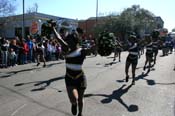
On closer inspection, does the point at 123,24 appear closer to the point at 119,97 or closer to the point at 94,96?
the point at 119,97

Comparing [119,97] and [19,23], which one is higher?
[19,23]

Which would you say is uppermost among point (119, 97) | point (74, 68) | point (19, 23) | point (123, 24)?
point (123, 24)

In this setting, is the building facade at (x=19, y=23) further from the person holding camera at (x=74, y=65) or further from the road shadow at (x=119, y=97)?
the person holding camera at (x=74, y=65)

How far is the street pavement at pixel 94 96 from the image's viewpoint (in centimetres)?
728

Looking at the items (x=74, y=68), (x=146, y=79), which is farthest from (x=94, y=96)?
(x=146, y=79)

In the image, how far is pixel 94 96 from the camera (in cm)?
888

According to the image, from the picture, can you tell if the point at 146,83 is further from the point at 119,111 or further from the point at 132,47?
the point at 119,111

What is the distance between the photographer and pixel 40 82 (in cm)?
1102

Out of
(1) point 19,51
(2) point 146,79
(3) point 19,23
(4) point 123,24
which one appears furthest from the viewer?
(4) point 123,24

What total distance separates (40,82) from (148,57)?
21.1ft

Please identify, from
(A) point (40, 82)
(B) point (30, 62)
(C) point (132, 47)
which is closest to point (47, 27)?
(A) point (40, 82)

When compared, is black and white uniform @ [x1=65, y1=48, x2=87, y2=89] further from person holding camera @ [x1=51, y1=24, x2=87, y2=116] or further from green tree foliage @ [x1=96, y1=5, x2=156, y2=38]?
green tree foliage @ [x1=96, y1=5, x2=156, y2=38]

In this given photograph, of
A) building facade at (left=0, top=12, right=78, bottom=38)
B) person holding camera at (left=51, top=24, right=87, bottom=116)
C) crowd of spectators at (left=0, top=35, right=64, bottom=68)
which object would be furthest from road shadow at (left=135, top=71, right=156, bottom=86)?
building facade at (left=0, top=12, right=78, bottom=38)

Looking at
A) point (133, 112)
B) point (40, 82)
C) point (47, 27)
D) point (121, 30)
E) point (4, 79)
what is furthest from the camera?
point (121, 30)
